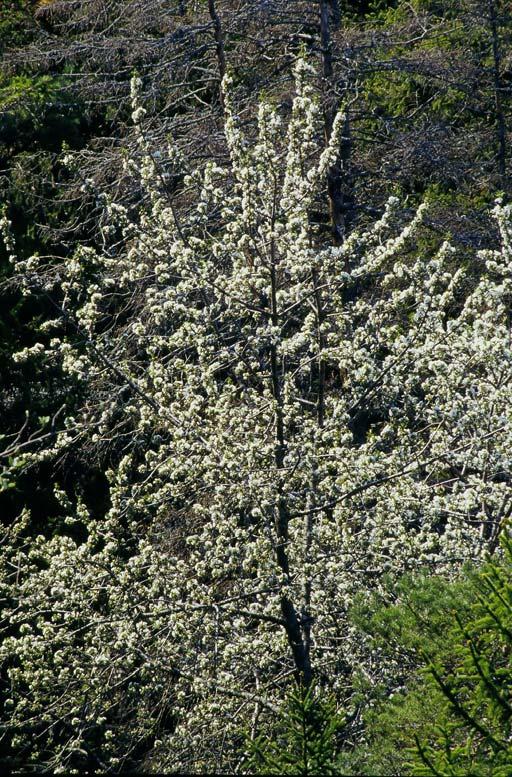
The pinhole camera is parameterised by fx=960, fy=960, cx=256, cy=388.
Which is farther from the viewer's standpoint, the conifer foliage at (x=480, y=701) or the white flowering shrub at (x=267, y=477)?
the white flowering shrub at (x=267, y=477)

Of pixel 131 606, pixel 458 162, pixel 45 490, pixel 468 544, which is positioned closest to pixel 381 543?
pixel 468 544

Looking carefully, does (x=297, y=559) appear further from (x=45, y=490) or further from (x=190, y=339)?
(x=45, y=490)

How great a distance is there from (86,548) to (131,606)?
0.63 m

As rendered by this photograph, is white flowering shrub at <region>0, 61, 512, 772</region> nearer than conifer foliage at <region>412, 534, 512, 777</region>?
No

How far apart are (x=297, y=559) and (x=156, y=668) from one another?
A: 117 cm

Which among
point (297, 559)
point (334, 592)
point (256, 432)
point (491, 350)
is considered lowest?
point (334, 592)

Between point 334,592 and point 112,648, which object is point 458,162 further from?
point 112,648

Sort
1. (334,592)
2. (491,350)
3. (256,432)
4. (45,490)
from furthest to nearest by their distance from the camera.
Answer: (45,490)
(334,592)
(256,432)
(491,350)

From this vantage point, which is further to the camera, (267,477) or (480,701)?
(267,477)

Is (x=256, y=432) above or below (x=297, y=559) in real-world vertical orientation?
above

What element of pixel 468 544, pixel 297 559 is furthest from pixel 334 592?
pixel 468 544

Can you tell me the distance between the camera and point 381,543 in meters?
6.28

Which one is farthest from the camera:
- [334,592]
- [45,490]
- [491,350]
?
[45,490]

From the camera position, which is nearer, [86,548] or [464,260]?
[86,548]
